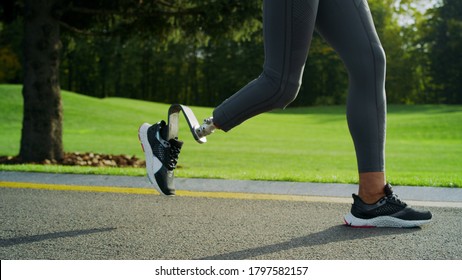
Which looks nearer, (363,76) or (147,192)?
(363,76)

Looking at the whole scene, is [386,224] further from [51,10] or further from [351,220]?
[51,10]

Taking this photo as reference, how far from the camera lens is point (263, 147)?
14.5m

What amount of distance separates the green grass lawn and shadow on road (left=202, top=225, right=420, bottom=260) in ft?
5.78

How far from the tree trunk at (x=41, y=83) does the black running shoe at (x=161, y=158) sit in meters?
5.69

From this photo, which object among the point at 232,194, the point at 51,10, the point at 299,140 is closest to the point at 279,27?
the point at 232,194

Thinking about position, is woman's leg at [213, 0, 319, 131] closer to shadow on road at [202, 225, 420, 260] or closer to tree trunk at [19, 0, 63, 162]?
shadow on road at [202, 225, 420, 260]

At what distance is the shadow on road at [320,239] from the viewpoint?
2.22 meters

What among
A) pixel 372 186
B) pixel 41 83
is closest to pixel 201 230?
pixel 372 186

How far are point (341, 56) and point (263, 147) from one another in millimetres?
11935

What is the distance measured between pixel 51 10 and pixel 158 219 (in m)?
6.03

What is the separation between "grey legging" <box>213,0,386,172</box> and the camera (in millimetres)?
2543

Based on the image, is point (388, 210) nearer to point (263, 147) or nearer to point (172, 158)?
point (172, 158)

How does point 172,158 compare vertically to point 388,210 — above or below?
above

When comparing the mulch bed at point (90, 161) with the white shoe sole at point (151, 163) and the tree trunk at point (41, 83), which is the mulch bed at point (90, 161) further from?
the white shoe sole at point (151, 163)
